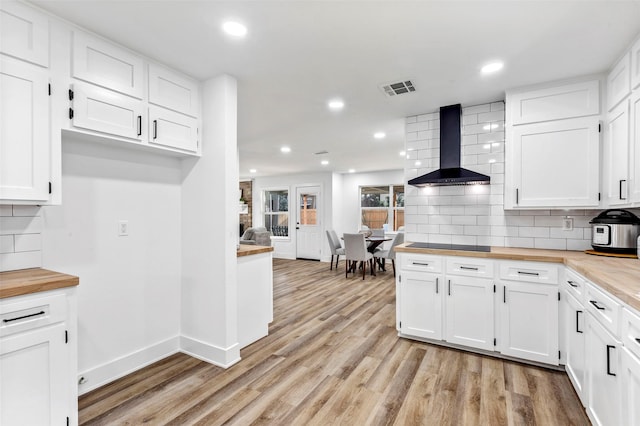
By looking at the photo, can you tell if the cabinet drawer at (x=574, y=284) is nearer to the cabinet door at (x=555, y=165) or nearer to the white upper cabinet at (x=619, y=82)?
the cabinet door at (x=555, y=165)

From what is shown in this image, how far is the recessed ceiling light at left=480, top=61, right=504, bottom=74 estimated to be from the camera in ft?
7.67

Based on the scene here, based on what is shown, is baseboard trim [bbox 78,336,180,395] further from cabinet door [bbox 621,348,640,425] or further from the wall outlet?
cabinet door [bbox 621,348,640,425]

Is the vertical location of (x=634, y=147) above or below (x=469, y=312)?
above

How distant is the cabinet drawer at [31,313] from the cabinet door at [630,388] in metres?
2.64

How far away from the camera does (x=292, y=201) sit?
8.67 meters

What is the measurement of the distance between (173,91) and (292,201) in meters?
6.29

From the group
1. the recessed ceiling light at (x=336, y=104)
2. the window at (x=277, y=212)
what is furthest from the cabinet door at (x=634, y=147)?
the window at (x=277, y=212)

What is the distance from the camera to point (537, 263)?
244 cm

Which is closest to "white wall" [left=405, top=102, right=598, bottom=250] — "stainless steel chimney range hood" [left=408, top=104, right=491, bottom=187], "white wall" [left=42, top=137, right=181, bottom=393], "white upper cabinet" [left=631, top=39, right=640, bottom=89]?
"stainless steel chimney range hood" [left=408, top=104, right=491, bottom=187]

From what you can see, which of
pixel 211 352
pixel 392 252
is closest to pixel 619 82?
pixel 211 352

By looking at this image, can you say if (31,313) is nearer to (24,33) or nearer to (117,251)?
(117,251)

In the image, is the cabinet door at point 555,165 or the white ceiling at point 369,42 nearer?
the white ceiling at point 369,42

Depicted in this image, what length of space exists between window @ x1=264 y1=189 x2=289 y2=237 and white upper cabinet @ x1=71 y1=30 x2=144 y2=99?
6.75 meters

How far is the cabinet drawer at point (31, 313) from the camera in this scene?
54.5 inches
